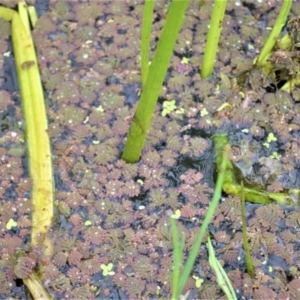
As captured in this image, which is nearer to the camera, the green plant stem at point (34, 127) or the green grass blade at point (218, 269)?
the green grass blade at point (218, 269)

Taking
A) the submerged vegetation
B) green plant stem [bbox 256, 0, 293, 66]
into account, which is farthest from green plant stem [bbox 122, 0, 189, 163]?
green plant stem [bbox 256, 0, 293, 66]

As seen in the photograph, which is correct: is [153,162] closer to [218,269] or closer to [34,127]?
[34,127]

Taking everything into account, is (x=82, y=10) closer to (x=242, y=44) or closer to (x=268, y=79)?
(x=242, y=44)

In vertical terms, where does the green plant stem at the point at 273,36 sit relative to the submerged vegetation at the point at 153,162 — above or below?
above

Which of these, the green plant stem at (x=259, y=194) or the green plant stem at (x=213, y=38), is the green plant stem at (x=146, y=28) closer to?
the green plant stem at (x=213, y=38)

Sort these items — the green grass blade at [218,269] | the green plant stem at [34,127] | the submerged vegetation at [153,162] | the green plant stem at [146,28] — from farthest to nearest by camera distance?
1. the green plant stem at [34,127]
2. the submerged vegetation at [153,162]
3. the green plant stem at [146,28]
4. the green grass blade at [218,269]

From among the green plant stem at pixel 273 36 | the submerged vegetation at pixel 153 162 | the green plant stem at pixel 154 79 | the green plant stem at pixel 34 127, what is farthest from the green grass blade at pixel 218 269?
the green plant stem at pixel 273 36

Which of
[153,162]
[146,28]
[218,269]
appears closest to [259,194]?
[153,162]

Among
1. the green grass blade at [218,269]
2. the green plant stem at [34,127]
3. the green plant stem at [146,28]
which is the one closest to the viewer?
the green grass blade at [218,269]
